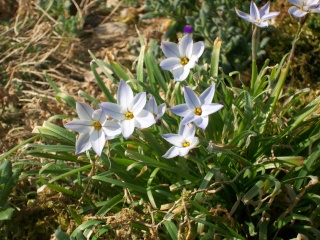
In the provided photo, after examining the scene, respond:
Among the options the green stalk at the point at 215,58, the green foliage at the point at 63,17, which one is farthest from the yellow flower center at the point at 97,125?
the green foliage at the point at 63,17

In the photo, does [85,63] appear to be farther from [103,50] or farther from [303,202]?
[303,202]

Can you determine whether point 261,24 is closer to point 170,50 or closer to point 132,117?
point 170,50

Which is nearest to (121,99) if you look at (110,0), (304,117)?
(304,117)

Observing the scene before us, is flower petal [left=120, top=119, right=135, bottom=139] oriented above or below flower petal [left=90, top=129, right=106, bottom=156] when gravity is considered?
above

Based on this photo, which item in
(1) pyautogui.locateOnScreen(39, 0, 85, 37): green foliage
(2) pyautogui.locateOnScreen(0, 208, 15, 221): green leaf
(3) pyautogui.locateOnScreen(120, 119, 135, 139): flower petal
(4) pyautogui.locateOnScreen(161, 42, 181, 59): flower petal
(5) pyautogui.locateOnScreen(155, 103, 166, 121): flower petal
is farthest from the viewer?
(1) pyautogui.locateOnScreen(39, 0, 85, 37): green foliage

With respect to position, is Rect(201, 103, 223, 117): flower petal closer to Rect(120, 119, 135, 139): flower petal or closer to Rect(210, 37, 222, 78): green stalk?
Rect(120, 119, 135, 139): flower petal

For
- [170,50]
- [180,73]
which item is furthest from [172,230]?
[170,50]

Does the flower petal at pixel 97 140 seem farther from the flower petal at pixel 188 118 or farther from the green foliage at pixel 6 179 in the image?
the green foliage at pixel 6 179

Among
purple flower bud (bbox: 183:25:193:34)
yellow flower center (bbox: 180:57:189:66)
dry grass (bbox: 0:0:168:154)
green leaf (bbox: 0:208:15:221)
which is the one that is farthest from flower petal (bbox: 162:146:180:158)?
purple flower bud (bbox: 183:25:193:34)
